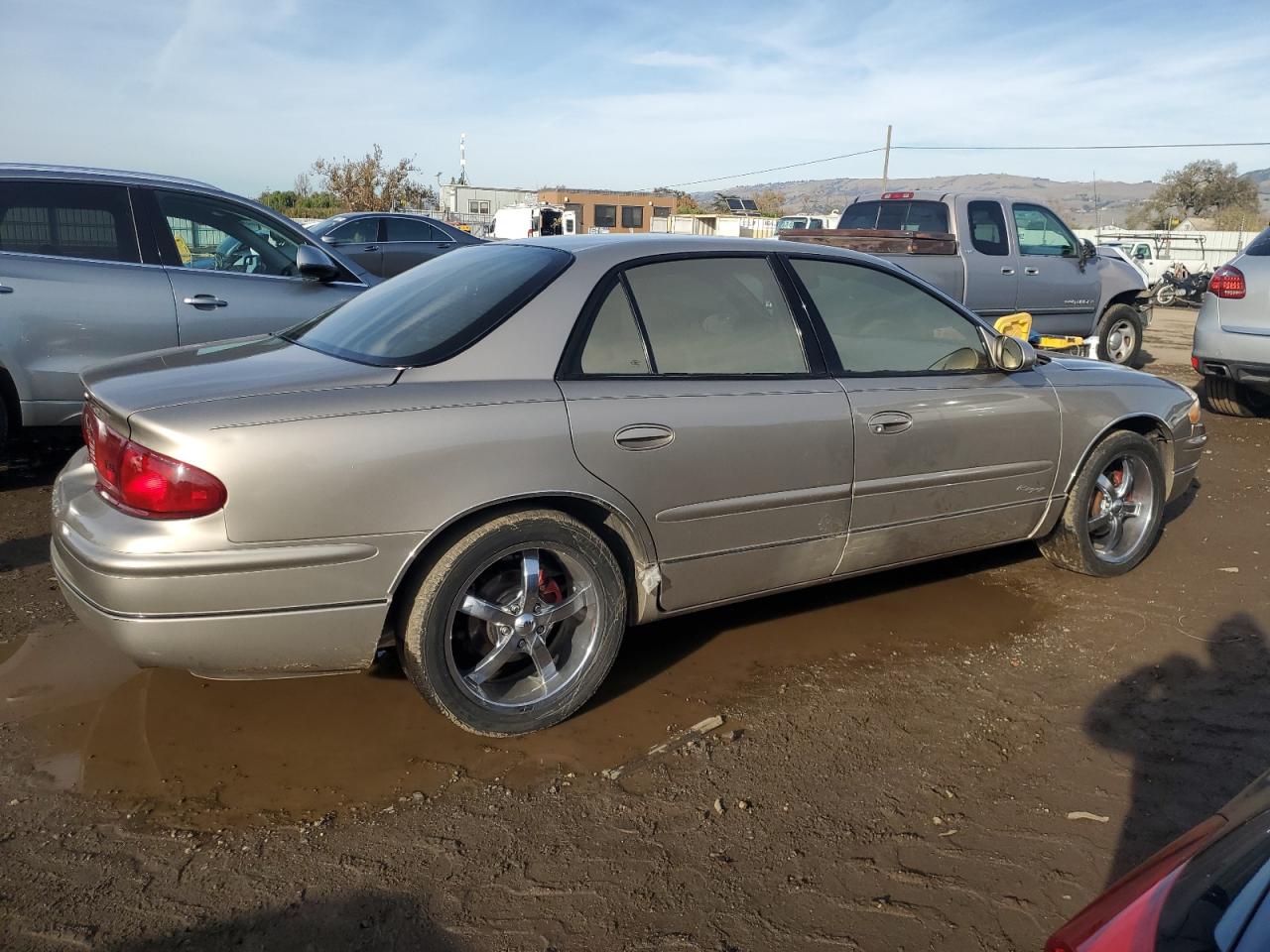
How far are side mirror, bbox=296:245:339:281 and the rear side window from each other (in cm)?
89

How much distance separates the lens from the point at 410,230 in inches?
537

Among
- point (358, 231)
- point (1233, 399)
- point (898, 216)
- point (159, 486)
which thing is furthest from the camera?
point (358, 231)

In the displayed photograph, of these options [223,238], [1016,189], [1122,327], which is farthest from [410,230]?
[1016,189]

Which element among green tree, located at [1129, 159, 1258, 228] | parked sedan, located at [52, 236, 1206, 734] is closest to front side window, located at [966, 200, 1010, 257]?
parked sedan, located at [52, 236, 1206, 734]

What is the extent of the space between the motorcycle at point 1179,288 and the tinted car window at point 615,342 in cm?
2164

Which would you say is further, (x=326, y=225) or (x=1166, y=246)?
(x=1166, y=246)

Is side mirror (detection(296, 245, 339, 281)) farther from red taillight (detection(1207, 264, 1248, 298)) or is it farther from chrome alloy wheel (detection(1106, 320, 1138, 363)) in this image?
chrome alloy wheel (detection(1106, 320, 1138, 363))

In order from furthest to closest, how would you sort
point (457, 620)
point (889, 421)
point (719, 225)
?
point (719, 225), point (889, 421), point (457, 620)

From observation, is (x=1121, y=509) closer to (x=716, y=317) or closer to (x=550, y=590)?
(x=716, y=317)

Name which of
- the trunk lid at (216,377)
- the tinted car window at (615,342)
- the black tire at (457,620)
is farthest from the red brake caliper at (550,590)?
the trunk lid at (216,377)

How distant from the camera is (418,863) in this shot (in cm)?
265

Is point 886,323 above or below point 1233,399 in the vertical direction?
above

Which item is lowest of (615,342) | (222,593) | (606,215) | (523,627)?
(523,627)

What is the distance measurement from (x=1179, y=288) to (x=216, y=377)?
2381cm
